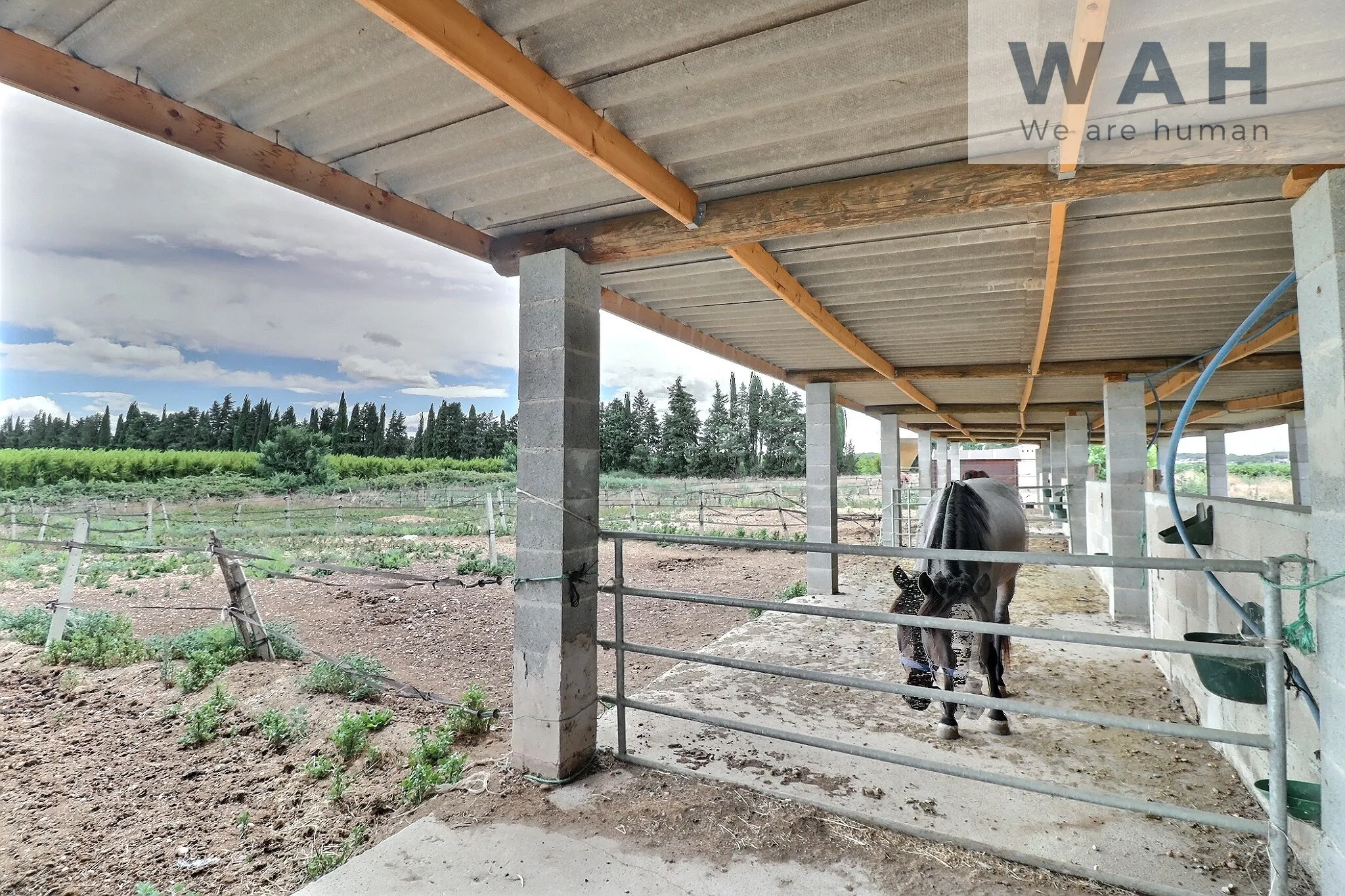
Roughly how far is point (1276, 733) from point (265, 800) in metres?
4.41

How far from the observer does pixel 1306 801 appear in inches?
68.7

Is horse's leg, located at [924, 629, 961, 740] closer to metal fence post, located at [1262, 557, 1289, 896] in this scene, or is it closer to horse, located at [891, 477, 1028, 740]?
horse, located at [891, 477, 1028, 740]

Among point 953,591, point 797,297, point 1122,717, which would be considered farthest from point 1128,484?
point 1122,717

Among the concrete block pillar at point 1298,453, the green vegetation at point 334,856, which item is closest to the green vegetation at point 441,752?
the green vegetation at point 334,856

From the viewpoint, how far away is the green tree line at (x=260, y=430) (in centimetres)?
2030

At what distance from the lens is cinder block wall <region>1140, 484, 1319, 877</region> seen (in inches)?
84.0

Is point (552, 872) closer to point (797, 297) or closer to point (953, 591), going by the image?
point (953, 591)

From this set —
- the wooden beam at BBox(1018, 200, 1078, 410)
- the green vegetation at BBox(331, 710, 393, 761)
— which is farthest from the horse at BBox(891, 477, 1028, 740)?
the green vegetation at BBox(331, 710, 393, 761)

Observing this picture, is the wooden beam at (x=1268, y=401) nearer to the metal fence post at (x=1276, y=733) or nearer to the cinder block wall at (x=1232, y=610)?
the cinder block wall at (x=1232, y=610)

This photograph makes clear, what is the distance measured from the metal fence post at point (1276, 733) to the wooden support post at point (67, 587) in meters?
8.16

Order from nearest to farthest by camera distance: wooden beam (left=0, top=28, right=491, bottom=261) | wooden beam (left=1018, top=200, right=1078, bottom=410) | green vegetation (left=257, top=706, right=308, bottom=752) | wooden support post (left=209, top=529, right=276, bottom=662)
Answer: wooden beam (left=0, top=28, right=491, bottom=261)
wooden beam (left=1018, top=200, right=1078, bottom=410)
green vegetation (left=257, top=706, right=308, bottom=752)
wooden support post (left=209, top=529, right=276, bottom=662)

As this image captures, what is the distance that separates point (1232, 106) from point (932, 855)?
2.76 metres

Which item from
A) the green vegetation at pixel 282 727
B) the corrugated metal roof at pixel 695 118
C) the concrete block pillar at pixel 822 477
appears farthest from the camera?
the concrete block pillar at pixel 822 477

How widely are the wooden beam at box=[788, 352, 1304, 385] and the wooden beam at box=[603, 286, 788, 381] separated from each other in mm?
892
